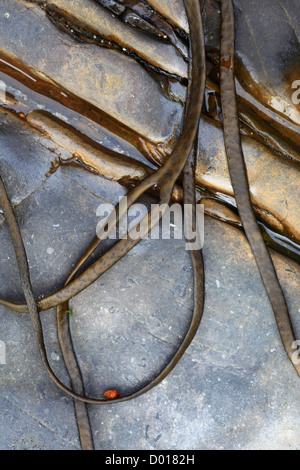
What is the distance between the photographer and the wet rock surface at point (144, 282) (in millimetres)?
2205

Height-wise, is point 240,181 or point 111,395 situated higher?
point 240,181

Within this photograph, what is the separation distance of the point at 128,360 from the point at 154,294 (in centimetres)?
47

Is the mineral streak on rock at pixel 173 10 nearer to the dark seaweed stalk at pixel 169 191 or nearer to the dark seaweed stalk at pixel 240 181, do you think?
the dark seaweed stalk at pixel 169 191

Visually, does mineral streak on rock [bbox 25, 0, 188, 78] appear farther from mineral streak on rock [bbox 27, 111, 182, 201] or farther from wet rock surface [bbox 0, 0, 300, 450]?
mineral streak on rock [bbox 27, 111, 182, 201]

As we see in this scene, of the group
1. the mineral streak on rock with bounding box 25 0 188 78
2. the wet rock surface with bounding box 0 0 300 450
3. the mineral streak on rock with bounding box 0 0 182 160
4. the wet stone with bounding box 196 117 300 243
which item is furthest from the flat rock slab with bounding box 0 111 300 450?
the mineral streak on rock with bounding box 25 0 188 78

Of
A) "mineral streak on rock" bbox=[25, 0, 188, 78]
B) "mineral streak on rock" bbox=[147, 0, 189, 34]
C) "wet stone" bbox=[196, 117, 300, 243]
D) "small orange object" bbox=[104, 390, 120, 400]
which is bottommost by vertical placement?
"small orange object" bbox=[104, 390, 120, 400]

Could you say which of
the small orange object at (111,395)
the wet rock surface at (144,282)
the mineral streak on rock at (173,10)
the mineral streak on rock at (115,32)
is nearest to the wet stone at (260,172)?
the wet rock surface at (144,282)

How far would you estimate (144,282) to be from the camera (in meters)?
2.29

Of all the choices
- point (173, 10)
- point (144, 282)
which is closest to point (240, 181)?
point (144, 282)

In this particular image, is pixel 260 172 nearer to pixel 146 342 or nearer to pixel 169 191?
pixel 169 191

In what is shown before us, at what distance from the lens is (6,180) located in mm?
2256

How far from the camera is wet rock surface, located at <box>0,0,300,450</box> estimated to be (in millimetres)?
2205

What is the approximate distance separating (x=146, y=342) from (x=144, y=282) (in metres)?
0.40
